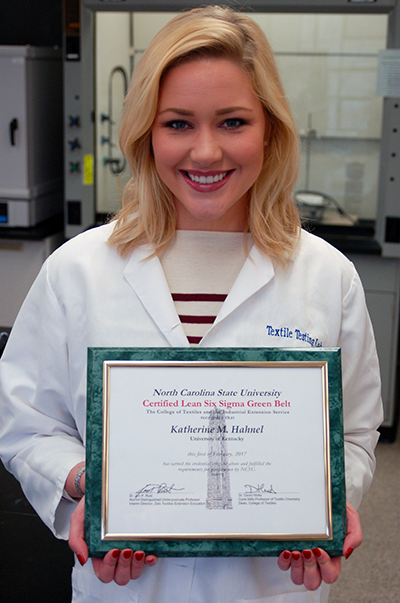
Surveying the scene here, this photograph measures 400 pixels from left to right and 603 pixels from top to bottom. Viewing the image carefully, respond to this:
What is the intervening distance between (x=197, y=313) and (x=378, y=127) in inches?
107

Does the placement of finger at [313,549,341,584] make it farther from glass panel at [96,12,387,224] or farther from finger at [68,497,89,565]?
glass panel at [96,12,387,224]

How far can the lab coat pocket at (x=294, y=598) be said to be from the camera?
1011mm

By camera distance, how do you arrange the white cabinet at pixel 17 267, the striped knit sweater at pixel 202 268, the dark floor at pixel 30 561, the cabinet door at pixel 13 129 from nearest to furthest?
1. the striped knit sweater at pixel 202 268
2. the dark floor at pixel 30 561
3. the cabinet door at pixel 13 129
4. the white cabinet at pixel 17 267

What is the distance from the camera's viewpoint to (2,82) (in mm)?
2898

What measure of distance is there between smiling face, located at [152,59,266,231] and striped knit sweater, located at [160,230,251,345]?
8cm

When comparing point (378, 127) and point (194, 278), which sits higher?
point (378, 127)

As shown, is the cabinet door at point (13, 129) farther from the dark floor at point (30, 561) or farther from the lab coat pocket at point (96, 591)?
the lab coat pocket at point (96, 591)

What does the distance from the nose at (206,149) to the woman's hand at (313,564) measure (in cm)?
59

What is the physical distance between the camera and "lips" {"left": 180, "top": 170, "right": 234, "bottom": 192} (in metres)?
1.01

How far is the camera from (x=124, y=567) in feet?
2.85

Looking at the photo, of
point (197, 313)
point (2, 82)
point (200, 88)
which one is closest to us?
point (200, 88)

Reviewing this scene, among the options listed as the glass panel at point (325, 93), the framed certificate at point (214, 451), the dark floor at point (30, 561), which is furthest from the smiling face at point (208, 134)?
the glass panel at point (325, 93)

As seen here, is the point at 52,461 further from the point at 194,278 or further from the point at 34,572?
the point at 34,572

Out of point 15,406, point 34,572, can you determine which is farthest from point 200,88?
point 34,572
